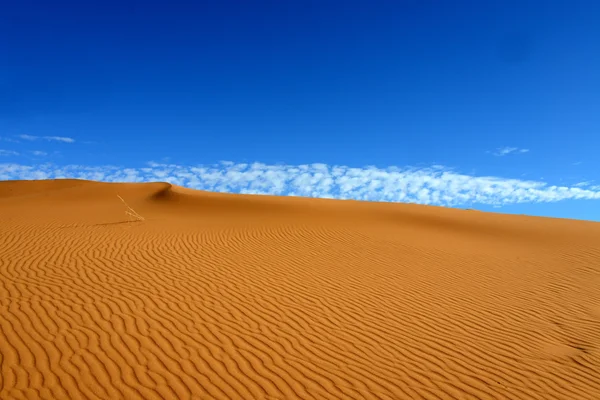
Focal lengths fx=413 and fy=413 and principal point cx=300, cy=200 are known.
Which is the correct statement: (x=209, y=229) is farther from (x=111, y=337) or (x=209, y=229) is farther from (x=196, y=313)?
(x=111, y=337)

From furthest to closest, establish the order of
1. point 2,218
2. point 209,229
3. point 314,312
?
point 2,218, point 209,229, point 314,312

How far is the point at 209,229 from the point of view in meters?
17.1

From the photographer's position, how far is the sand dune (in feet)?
18.5

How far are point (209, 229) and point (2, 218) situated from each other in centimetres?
961

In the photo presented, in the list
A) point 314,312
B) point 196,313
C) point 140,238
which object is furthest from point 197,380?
point 140,238

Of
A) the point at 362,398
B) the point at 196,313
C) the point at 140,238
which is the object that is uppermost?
the point at 140,238

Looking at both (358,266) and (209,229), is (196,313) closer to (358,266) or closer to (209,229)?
(358,266)

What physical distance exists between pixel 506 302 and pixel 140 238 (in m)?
11.8

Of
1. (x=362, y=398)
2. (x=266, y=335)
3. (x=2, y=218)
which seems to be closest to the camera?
(x=362, y=398)

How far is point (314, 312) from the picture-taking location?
8.29m

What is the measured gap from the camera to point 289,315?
804 centimetres

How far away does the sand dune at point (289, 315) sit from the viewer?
18.5 ft

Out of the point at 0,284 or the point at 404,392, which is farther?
the point at 0,284

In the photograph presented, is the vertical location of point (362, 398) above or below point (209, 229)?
below
